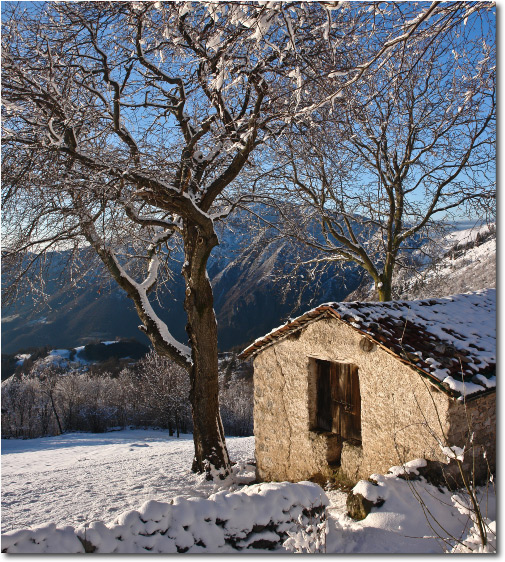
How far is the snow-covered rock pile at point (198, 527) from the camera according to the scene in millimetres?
2867

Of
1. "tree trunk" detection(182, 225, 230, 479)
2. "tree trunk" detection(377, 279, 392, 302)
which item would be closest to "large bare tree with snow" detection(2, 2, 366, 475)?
"tree trunk" detection(182, 225, 230, 479)

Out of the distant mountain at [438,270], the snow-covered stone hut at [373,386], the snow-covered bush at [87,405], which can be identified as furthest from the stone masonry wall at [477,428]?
the snow-covered bush at [87,405]

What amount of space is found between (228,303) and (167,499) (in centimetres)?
5945

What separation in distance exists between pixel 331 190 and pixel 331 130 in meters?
3.85

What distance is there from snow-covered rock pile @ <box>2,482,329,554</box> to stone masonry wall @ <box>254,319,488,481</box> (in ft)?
3.85

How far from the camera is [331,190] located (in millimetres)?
10930

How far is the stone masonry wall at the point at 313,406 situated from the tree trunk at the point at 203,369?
2.47 feet

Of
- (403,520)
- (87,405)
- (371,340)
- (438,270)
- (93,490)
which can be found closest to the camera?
(403,520)

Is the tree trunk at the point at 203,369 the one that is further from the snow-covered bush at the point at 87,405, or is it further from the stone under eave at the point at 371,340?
the snow-covered bush at the point at 87,405

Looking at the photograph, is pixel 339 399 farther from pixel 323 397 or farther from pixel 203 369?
pixel 203 369

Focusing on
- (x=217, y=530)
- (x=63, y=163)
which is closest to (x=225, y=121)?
(x=63, y=163)

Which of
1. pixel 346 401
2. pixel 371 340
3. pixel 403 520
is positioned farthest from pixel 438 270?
pixel 403 520

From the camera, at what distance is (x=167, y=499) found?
5.93 m

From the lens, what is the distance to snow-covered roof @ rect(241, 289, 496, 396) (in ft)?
14.5
